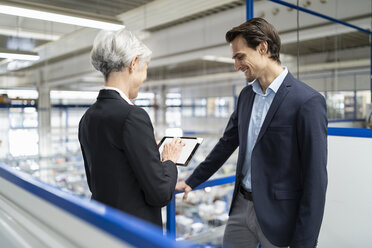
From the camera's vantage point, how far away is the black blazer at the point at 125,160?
108 cm

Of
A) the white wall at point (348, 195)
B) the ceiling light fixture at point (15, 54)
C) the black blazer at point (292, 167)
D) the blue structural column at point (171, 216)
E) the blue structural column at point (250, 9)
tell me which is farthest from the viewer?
the ceiling light fixture at point (15, 54)

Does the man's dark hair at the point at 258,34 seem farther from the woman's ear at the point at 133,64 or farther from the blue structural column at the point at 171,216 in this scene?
the blue structural column at the point at 171,216

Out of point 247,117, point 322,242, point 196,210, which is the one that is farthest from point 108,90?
point 196,210

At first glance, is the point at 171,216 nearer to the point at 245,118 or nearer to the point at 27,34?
the point at 245,118

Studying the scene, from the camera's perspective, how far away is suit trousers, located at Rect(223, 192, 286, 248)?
1.46 meters

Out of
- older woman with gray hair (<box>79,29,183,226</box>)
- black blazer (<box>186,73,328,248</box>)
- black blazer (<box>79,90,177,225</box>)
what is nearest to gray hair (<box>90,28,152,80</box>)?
older woman with gray hair (<box>79,29,183,226</box>)

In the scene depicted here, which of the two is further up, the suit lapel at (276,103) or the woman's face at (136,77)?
the woman's face at (136,77)

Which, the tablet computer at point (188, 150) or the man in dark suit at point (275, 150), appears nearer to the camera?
the man in dark suit at point (275, 150)

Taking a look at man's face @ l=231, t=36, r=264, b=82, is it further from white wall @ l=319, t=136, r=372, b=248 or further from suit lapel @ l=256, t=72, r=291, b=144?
white wall @ l=319, t=136, r=372, b=248

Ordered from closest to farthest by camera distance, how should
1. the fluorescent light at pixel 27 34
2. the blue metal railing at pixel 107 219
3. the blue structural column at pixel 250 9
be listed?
the blue metal railing at pixel 107 219, the blue structural column at pixel 250 9, the fluorescent light at pixel 27 34

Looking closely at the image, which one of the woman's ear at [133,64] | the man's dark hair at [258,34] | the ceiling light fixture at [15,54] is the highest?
the ceiling light fixture at [15,54]

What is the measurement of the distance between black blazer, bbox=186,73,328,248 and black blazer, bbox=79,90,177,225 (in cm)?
42

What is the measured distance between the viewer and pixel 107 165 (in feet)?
3.80

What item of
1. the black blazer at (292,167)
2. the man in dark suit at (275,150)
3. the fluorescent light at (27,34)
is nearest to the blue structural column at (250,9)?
the man in dark suit at (275,150)
